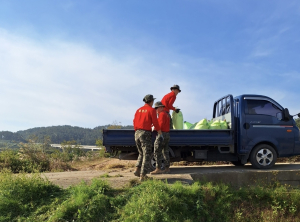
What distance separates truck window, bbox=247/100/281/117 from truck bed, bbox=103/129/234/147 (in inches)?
39.5

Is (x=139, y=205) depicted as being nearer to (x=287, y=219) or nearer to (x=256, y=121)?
(x=287, y=219)

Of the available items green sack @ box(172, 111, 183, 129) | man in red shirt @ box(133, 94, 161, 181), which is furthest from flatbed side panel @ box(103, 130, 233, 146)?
man in red shirt @ box(133, 94, 161, 181)

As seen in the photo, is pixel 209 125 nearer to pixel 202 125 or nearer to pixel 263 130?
pixel 202 125

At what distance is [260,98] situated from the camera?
27.2ft

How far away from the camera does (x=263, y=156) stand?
804cm

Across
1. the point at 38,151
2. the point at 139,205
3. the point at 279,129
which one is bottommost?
the point at 139,205

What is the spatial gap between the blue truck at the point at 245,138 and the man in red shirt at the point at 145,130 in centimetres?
128

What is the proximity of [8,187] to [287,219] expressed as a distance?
17.9ft

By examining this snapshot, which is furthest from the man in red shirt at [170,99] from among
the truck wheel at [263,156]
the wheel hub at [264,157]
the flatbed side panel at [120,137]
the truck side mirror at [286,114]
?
the truck side mirror at [286,114]

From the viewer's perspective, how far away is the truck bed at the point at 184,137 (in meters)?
7.33

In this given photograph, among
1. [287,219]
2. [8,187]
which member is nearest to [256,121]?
[287,219]

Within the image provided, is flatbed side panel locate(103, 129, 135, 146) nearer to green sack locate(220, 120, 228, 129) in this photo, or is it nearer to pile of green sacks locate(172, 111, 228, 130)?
pile of green sacks locate(172, 111, 228, 130)

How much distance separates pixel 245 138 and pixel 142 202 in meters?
4.29

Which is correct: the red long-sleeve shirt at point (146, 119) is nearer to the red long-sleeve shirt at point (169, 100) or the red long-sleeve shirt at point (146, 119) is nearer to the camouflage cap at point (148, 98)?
the camouflage cap at point (148, 98)
